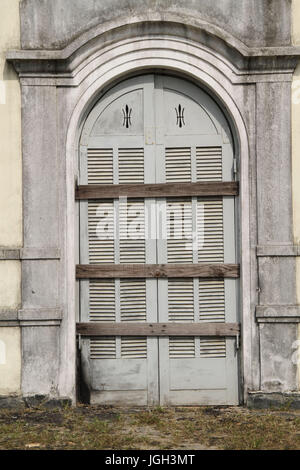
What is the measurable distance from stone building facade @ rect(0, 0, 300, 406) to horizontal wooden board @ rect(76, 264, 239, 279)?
0.16 meters

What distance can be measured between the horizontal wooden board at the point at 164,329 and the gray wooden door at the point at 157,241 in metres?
0.05

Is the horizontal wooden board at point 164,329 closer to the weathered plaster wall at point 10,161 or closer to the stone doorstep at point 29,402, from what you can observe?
the stone doorstep at point 29,402

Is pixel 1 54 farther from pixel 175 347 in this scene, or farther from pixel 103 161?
→ pixel 175 347

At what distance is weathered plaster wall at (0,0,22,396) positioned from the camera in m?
7.62

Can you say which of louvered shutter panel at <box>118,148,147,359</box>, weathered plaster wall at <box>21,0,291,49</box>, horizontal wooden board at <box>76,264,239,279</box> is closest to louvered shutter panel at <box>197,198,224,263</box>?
horizontal wooden board at <box>76,264,239,279</box>

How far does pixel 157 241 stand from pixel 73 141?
1.37 metres

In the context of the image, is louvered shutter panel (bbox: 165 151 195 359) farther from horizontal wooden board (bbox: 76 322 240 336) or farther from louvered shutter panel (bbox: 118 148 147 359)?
horizontal wooden board (bbox: 76 322 240 336)

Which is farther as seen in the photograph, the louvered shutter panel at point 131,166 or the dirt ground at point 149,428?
the louvered shutter panel at point 131,166

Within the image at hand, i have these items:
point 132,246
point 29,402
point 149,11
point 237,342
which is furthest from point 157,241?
point 149,11

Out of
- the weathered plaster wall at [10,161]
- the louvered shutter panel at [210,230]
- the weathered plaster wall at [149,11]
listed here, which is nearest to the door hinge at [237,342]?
the louvered shutter panel at [210,230]

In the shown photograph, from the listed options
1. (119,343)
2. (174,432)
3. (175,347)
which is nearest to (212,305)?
(175,347)

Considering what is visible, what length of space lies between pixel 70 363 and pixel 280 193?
9.13ft

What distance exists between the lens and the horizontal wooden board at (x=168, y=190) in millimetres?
7719

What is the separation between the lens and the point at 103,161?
7820 millimetres
